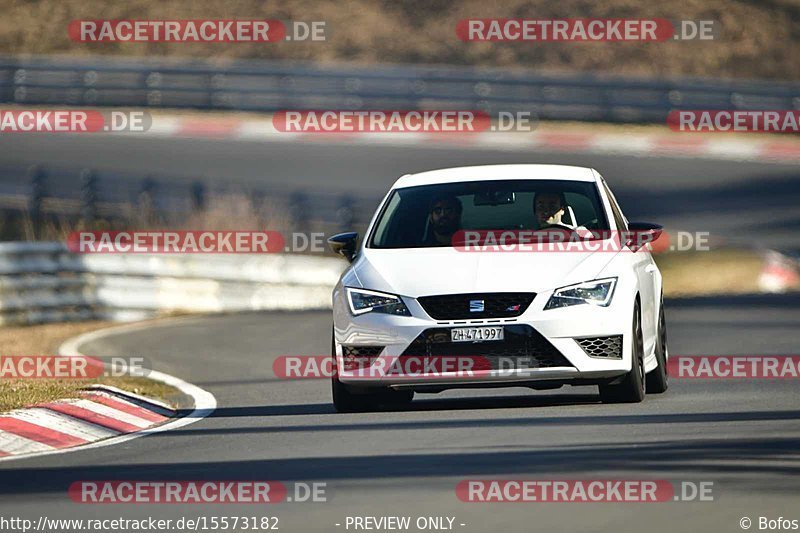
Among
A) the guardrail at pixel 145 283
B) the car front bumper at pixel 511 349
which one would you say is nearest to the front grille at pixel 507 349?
the car front bumper at pixel 511 349

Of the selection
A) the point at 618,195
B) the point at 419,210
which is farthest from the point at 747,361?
the point at 618,195

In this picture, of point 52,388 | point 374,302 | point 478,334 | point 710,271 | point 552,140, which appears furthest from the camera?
point 552,140

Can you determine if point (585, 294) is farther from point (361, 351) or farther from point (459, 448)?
point (459, 448)

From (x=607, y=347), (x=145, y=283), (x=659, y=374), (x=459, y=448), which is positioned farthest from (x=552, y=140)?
(x=459, y=448)

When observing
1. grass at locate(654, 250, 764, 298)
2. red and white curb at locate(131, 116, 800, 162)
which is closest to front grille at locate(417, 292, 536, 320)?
grass at locate(654, 250, 764, 298)

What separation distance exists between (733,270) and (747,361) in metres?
12.6

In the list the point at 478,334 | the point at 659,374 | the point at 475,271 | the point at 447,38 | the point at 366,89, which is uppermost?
the point at 447,38

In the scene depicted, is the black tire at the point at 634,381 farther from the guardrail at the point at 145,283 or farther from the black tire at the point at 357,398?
the guardrail at the point at 145,283

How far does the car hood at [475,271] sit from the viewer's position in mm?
11109

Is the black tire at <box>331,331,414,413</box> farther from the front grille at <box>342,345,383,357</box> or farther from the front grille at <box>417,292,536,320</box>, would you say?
the front grille at <box>417,292,536,320</box>

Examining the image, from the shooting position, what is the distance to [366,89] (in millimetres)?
38812

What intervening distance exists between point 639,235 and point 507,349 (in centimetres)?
157

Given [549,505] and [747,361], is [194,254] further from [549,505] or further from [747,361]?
[549,505]

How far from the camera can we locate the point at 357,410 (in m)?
11.8
